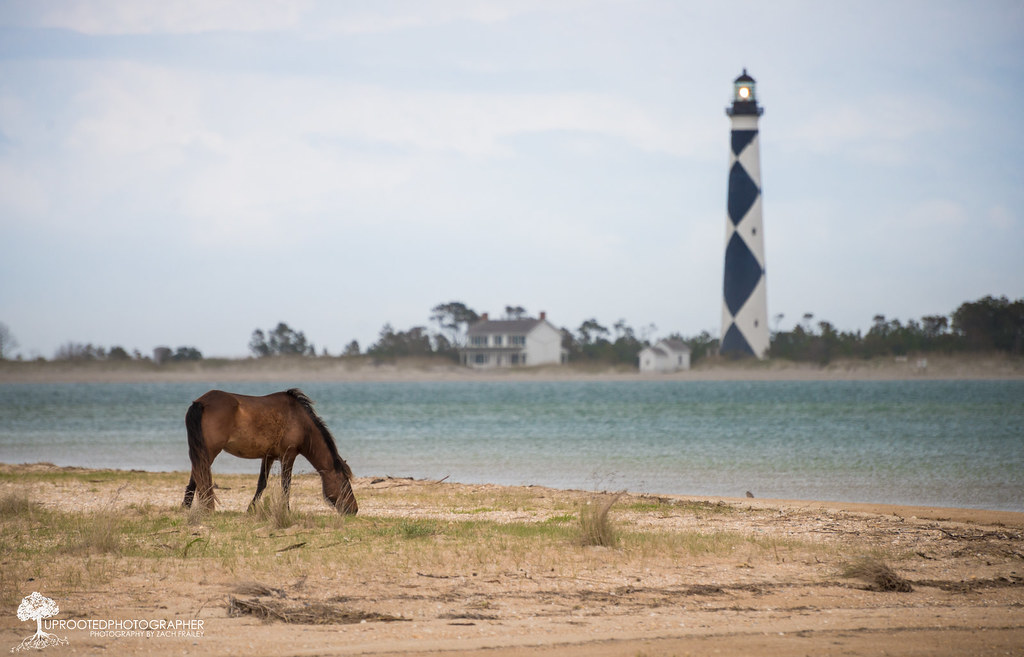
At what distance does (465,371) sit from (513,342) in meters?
7.50

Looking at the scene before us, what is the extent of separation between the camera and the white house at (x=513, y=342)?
86.9 metres

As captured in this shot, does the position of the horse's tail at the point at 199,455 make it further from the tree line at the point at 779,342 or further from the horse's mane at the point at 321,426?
the tree line at the point at 779,342

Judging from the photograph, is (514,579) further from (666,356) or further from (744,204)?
(666,356)

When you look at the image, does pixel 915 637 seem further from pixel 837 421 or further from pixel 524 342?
pixel 524 342

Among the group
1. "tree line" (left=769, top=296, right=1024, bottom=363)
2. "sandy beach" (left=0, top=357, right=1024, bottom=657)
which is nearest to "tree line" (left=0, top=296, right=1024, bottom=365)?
"tree line" (left=769, top=296, right=1024, bottom=363)

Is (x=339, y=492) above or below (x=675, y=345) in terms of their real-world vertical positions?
below

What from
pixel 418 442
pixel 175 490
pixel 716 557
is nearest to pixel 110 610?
pixel 716 557

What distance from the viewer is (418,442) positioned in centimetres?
2762

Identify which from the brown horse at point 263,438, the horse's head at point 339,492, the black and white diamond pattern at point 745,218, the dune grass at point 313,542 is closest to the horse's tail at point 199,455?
the brown horse at point 263,438

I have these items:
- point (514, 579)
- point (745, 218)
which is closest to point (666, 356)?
point (745, 218)

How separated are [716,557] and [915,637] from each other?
2403mm

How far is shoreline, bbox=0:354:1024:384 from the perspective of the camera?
269 feet

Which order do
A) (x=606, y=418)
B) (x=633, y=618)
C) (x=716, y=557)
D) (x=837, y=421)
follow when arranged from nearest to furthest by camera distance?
(x=633, y=618)
(x=716, y=557)
(x=837, y=421)
(x=606, y=418)

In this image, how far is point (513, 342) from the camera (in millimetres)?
87188
